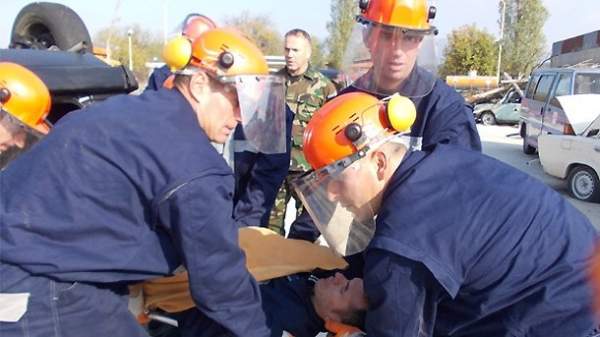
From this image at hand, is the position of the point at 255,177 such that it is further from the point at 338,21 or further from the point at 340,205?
the point at 338,21

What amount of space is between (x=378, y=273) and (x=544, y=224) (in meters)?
0.50

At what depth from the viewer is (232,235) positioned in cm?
161

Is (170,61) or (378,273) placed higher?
(170,61)

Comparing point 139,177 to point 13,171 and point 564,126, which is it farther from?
point 564,126

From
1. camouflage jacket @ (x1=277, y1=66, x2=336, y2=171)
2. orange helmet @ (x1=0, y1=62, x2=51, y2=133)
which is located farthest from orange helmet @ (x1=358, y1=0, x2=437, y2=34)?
camouflage jacket @ (x1=277, y1=66, x2=336, y2=171)

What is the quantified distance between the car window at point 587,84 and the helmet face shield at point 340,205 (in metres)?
9.25

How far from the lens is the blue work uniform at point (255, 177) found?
2.81 meters

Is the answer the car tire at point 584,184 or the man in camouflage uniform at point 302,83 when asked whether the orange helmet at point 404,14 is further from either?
the car tire at point 584,184

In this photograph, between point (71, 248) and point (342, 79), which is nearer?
point (71, 248)

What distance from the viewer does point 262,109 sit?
195 centimetres

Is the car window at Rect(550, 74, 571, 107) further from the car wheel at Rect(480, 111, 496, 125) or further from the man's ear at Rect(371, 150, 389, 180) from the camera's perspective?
the man's ear at Rect(371, 150, 389, 180)

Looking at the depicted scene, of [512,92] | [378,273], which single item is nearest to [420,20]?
[378,273]

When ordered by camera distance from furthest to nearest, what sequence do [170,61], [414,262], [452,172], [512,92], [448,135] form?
[512,92] → [448,135] → [170,61] → [452,172] → [414,262]

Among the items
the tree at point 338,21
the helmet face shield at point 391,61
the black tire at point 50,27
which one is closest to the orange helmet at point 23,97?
the helmet face shield at point 391,61
